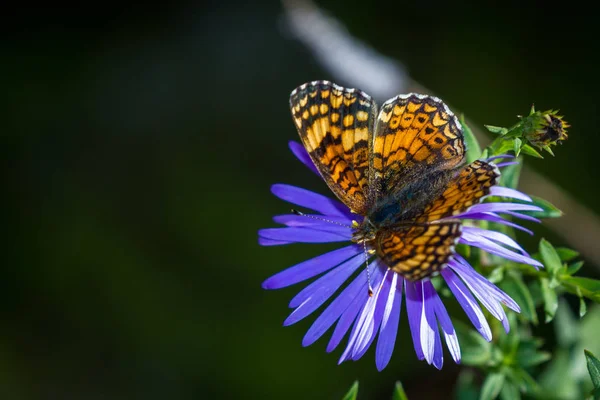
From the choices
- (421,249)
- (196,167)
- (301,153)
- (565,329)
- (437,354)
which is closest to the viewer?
(421,249)

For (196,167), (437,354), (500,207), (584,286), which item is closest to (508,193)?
(500,207)

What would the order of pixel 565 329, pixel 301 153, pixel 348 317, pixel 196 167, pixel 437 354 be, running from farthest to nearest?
pixel 196 167, pixel 565 329, pixel 301 153, pixel 348 317, pixel 437 354

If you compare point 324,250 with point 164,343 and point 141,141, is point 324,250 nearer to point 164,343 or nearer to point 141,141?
point 164,343

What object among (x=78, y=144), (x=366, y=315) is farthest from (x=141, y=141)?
(x=366, y=315)

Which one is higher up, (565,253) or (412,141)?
(412,141)

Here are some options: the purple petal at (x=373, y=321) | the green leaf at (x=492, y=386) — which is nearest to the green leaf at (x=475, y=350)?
the green leaf at (x=492, y=386)

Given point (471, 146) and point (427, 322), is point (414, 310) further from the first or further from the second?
point (471, 146)
